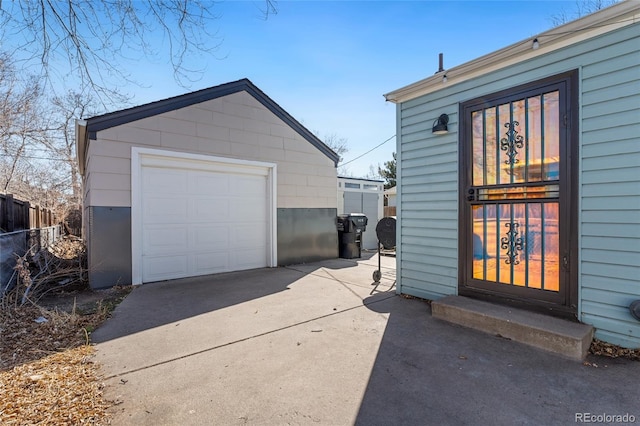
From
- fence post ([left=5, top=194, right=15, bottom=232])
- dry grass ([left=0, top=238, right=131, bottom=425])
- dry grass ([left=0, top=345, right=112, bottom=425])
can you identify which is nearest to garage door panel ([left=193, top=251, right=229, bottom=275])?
dry grass ([left=0, top=238, right=131, bottom=425])

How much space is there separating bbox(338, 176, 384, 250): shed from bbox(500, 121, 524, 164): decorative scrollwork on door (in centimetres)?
681

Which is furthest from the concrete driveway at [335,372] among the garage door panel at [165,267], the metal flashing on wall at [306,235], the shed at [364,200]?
the shed at [364,200]

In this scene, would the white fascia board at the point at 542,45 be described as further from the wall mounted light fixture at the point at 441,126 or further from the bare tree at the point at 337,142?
the bare tree at the point at 337,142

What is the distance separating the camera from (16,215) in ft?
23.4

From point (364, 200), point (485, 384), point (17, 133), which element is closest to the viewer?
point (485, 384)

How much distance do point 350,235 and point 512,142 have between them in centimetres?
520

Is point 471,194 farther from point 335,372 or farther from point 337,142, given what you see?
point 337,142

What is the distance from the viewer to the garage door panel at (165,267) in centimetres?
547

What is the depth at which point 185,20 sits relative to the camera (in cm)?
272

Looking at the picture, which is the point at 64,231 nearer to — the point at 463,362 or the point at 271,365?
the point at 271,365

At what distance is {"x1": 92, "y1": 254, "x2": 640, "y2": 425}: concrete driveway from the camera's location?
1.88 metres

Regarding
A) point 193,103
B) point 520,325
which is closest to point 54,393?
point 520,325

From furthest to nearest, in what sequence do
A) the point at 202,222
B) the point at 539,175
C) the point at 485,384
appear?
1. the point at 202,222
2. the point at 539,175
3. the point at 485,384

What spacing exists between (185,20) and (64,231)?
513 inches
